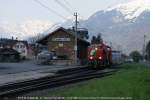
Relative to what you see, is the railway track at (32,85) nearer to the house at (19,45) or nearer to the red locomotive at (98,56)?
the red locomotive at (98,56)

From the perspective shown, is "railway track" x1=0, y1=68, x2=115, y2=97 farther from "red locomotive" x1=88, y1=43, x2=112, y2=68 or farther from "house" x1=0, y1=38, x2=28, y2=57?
"house" x1=0, y1=38, x2=28, y2=57

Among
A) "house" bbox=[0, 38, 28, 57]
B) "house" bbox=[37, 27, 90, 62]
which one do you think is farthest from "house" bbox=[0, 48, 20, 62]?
"house" bbox=[0, 38, 28, 57]

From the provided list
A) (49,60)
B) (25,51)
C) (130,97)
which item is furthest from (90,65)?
(25,51)

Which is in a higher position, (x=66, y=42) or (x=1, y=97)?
(x=66, y=42)

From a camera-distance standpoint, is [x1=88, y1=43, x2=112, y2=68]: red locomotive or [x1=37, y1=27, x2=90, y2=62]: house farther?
[x1=37, y1=27, x2=90, y2=62]: house

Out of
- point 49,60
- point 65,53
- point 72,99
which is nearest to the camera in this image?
point 72,99

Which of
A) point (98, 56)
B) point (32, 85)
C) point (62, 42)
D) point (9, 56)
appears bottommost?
point (32, 85)

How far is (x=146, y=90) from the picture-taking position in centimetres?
1758

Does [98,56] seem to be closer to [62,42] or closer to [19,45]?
[62,42]

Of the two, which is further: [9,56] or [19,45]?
[19,45]

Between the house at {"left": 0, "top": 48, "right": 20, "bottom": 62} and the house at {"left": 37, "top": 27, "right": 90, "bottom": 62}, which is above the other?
the house at {"left": 37, "top": 27, "right": 90, "bottom": 62}

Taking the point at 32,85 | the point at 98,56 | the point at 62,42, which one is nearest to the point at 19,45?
the point at 62,42

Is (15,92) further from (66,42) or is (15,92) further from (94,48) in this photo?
(66,42)

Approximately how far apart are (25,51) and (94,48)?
115m
